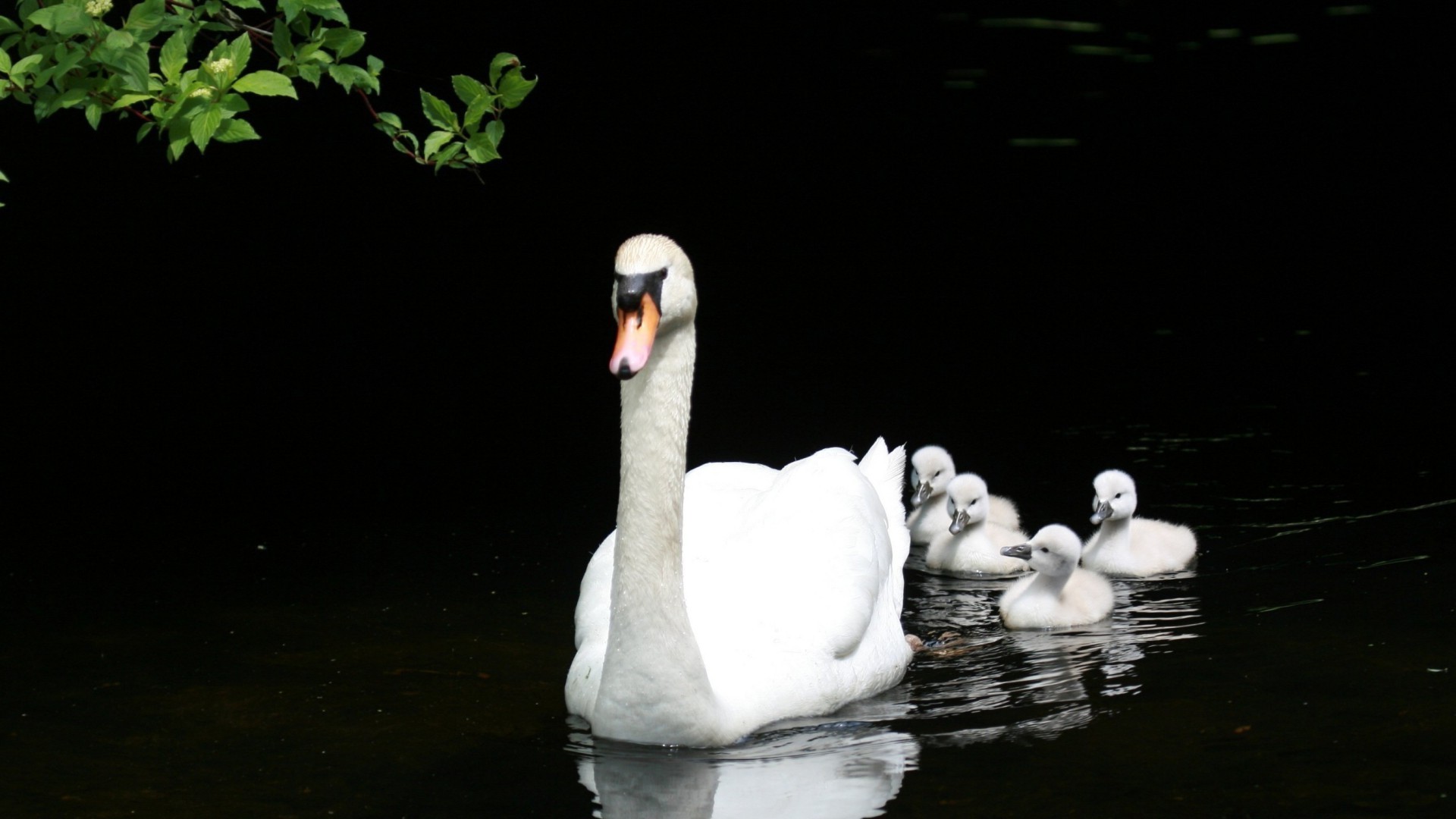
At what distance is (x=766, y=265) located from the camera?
17.3 meters

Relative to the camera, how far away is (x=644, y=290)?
19.9 feet

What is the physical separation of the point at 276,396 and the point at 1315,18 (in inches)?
709

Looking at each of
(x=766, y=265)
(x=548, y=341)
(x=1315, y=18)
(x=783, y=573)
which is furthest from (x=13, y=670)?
(x=1315, y=18)

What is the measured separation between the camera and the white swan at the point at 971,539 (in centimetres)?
958

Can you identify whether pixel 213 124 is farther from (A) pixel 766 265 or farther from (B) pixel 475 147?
(A) pixel 766 265

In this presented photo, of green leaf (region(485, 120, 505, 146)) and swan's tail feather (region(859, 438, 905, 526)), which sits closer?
green leaf (region(485, 120, 505, 146))

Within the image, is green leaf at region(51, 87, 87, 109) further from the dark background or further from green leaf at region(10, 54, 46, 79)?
the dark background

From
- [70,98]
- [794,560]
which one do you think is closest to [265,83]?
[70,98]

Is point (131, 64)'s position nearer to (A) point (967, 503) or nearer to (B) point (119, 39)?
(B) point (119, 39)

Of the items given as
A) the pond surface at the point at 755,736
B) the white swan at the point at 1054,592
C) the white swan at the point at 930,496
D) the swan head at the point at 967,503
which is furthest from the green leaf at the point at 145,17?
the white swan at the point at 930,496

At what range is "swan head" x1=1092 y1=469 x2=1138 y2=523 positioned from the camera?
9.38 metres

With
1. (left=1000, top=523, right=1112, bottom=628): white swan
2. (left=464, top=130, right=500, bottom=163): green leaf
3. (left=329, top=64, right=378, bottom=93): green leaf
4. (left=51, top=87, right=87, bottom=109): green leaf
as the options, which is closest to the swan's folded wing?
(left=1000, top=523, right=1112, bottom=628): white swan

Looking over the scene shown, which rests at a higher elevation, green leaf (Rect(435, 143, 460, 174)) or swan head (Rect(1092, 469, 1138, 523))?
green leaf (Rect(435, 143, 460, 174))

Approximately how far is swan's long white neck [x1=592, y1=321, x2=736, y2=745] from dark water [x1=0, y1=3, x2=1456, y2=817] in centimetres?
16
